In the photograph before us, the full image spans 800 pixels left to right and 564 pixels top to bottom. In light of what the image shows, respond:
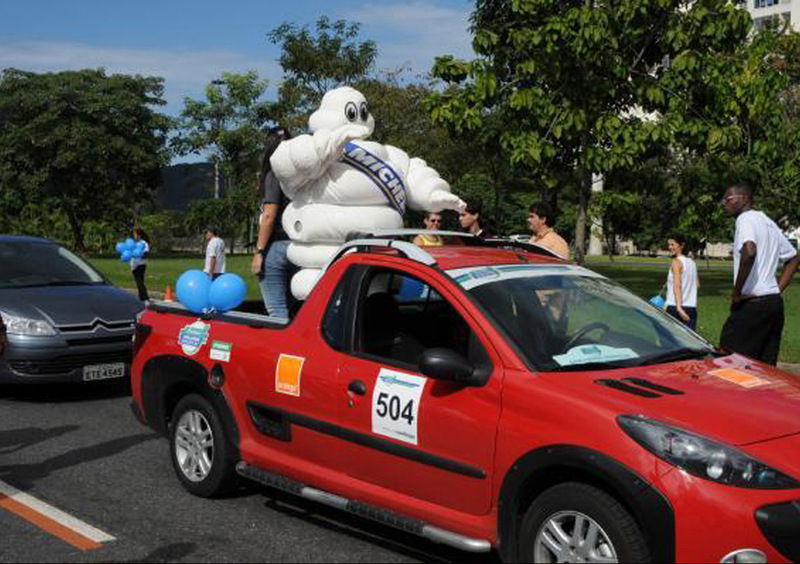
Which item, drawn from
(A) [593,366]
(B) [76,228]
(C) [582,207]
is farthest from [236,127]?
Result: (A) [593,366]

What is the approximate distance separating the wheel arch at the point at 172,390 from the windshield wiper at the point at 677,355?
2.26 m

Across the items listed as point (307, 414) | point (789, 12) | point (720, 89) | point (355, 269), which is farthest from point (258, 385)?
point (789, 12)

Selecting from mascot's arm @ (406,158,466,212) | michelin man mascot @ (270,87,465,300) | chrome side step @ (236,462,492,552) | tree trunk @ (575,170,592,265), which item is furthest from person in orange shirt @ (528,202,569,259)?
tree trunk @ (575,170,592,265)

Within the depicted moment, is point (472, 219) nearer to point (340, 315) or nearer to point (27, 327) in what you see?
point (27, 327)

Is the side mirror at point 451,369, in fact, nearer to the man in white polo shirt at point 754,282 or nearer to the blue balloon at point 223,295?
the blue balloon at point 223,295

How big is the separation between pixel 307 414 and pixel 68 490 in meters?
1.88

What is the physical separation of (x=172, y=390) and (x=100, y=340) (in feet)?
9.61

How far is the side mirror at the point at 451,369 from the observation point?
386cm

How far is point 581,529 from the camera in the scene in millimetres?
3455

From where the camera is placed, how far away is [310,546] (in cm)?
451

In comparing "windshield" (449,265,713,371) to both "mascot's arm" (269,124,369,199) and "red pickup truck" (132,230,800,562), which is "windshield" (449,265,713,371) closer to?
"red pickup truck" (132,230,800,562)

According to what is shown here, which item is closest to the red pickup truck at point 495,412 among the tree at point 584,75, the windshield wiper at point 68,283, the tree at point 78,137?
the windshield wiper at point 68,283

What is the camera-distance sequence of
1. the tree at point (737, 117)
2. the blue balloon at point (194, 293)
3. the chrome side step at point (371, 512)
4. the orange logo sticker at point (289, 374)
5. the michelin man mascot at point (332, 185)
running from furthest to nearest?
the tree at point (737, 117), the michelin man mascot at point (332, 185), the blue balloon at point (194, 293), the orange logo sticker at point (289, 374), the chrome side step at point (371, 512)

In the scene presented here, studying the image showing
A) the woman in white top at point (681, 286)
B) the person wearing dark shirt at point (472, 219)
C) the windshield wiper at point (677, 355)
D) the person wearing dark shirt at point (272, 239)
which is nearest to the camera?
the windshield wiper at point (677, 355)
